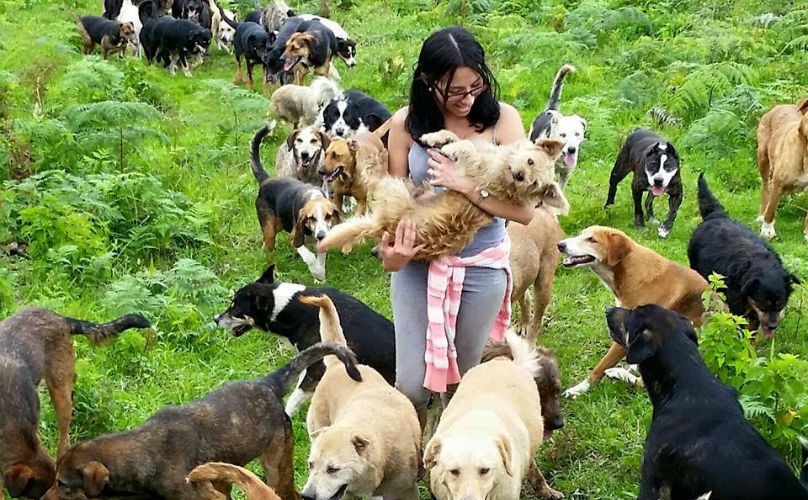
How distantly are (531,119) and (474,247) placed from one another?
7.45 m

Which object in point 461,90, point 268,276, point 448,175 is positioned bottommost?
point 268,276

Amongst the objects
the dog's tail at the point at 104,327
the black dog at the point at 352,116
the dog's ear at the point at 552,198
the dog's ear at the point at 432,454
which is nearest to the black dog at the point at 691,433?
the dog's ear at the point at 552,198

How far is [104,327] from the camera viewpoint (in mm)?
5707

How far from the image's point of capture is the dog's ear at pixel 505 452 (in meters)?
4.09

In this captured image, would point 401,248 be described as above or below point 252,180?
above

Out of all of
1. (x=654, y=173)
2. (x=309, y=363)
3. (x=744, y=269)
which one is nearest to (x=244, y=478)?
(x=309, y=363)

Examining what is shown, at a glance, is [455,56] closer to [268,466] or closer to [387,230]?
[387,230]

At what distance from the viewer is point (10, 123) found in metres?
10.2

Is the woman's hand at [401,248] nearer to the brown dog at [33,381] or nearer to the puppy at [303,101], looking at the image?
the brown dog at [33,381]

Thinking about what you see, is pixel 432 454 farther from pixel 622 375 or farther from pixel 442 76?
pixel 622 375

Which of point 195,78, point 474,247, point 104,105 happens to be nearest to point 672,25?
point 195,78

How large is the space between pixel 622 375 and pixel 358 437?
2762mm

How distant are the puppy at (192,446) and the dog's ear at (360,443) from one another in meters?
0.59

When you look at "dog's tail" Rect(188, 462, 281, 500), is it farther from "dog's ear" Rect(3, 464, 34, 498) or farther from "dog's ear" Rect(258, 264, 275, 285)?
"dog's ear" Rect(258, 264, 275, 285)
